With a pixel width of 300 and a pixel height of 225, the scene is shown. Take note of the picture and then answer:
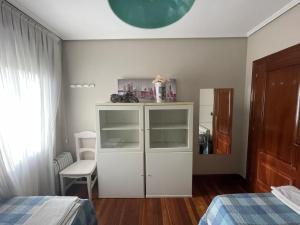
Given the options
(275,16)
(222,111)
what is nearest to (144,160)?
(222,111)

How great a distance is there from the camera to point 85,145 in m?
2.64

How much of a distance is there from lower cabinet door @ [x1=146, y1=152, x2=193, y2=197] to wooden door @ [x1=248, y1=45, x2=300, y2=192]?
872mm

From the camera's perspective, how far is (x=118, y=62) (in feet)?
8.32

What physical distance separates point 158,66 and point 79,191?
2181 mm

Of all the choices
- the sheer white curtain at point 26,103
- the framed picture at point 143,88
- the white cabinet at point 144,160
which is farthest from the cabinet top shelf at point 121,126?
the sheer white curtain at point 26,103

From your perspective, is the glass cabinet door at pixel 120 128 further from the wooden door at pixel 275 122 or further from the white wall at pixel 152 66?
the wooden door at pixel 275 122

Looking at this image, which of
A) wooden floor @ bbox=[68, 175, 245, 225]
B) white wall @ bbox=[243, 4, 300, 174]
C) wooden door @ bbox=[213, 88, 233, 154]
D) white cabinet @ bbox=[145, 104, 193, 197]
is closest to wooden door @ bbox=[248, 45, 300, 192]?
→ white wall @ bbox=[243, 4, 300, 174]

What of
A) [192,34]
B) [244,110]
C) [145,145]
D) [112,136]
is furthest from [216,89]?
[112,136]

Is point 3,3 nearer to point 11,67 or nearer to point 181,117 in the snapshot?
point 11,67

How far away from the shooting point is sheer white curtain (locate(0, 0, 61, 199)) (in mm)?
1473

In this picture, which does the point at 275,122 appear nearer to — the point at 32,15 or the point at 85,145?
the point at 85,145

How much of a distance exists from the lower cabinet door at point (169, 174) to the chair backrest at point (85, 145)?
2.96ft

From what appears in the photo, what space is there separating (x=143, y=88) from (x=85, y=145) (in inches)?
49.6

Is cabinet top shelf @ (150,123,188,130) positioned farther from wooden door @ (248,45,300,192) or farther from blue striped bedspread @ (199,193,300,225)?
blue striped bedspread @ (199,193,300,225)
